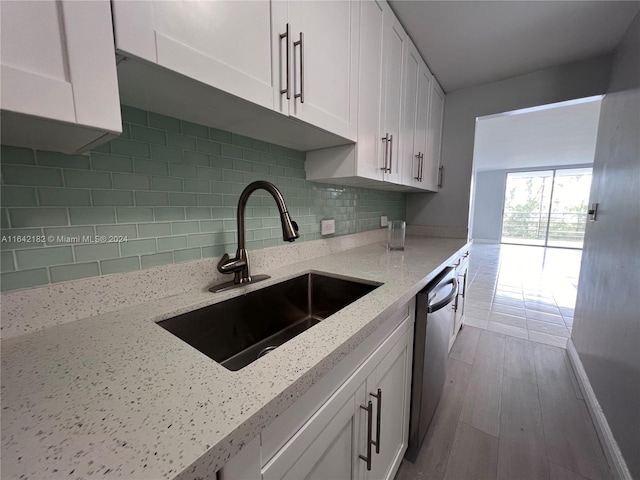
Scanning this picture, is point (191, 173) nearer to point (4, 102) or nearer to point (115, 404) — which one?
point (4, 102)

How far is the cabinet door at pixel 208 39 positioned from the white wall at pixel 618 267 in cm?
173

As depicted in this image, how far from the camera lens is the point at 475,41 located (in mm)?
1632

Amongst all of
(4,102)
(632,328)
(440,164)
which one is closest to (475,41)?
(440,164)

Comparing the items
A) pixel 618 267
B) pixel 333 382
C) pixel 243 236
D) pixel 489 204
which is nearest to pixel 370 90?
pixel 243 236

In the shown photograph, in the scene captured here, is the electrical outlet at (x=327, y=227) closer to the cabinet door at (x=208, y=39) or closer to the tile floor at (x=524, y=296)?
the cabinet door at (x=208, y=39)

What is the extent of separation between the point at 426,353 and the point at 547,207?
8.68 m

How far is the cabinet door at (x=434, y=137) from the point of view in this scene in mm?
2135

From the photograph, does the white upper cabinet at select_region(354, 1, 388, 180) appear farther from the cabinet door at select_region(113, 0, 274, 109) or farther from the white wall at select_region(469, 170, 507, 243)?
the white wall at select_region(469, 170, 507, 243)

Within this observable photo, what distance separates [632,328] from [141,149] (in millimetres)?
2071

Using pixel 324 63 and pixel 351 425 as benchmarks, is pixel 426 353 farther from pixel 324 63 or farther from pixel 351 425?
pixel 324 63

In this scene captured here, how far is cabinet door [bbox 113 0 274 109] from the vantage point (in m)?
0.48

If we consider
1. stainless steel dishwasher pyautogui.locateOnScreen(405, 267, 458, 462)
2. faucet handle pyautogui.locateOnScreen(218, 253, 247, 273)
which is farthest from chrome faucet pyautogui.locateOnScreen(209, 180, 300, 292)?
stainless steel dishwasher pyautogui.locateOnScreen(405, 267, 458, 462)

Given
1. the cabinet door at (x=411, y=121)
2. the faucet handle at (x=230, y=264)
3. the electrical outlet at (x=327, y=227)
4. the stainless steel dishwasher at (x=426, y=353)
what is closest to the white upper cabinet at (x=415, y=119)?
the cabinet door at (x=411, y=121)

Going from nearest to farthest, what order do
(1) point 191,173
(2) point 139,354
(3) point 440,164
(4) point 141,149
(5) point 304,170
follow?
(2) point 139,354, (4) point 141,149, (1) point 191,173, (5) point 304,170, (3) point 440,164
